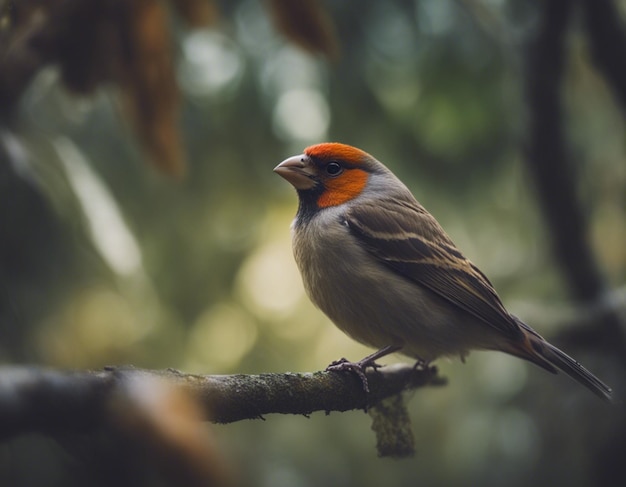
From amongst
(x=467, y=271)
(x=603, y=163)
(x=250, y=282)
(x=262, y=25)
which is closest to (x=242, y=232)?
(x=250, y=282)

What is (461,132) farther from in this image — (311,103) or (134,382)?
(134,382)

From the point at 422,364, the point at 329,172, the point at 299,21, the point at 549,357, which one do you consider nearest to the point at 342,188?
the point at 329,172

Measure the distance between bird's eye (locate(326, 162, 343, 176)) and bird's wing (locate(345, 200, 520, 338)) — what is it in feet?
0.69

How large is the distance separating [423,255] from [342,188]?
1.87 ft

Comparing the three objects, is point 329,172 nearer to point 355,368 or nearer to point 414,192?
point 355,368

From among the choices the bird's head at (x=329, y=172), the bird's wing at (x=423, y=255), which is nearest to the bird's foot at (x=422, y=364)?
the bird's wing at (x=423, y=255)

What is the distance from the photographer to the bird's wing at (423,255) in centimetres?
376

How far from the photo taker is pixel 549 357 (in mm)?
3668

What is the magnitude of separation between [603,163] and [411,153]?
183 centimetres

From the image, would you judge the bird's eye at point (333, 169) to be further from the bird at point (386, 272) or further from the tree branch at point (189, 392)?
the tree branch at point (189, 392)

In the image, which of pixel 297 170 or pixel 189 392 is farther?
pixel 297 170

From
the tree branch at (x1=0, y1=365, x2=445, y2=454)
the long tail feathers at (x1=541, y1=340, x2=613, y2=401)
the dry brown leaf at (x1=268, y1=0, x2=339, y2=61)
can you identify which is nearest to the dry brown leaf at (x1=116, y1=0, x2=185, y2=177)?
the dry brown leaf at (x1=268, y1=0, x2=339, y2=61)

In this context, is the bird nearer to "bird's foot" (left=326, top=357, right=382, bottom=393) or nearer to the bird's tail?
the bird's tail

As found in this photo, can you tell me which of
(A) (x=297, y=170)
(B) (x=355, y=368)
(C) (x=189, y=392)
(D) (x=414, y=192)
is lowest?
(C) (x=189, y=392)
